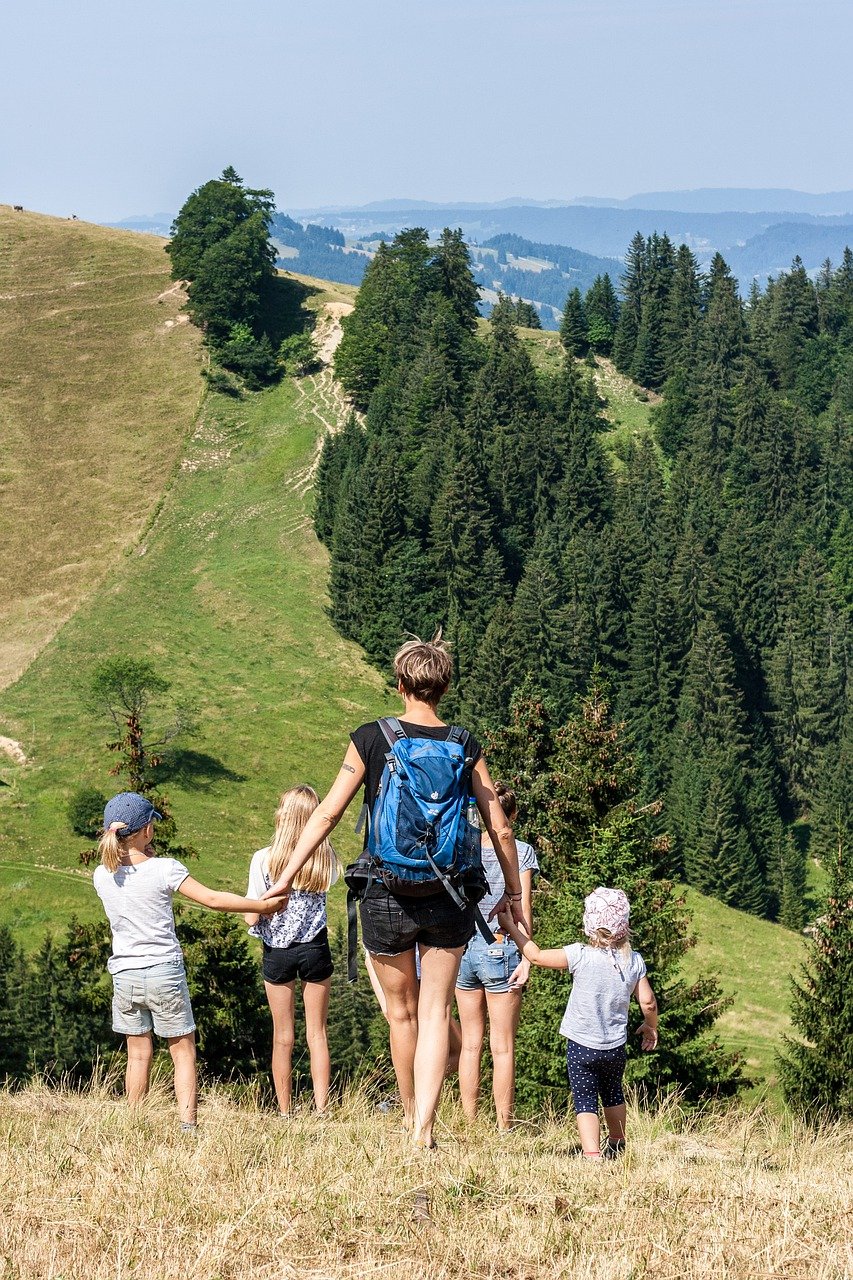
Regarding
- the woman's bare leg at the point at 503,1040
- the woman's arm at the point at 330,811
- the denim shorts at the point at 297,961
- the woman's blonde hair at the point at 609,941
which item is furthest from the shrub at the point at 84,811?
the woman's blonde hair at the point at 609,941

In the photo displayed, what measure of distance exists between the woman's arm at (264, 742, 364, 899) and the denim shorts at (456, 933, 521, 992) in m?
1.86

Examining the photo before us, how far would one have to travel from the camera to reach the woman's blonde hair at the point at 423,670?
738cm

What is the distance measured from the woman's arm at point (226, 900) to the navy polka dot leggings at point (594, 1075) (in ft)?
7.36

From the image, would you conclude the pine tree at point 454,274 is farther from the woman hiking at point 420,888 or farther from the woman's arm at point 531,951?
the woman hiking at point 420,888

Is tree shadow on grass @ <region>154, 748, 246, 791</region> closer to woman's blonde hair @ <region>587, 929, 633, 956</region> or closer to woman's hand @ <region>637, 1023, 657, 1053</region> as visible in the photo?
woman's hand @ <region>637, 1023, 657, 1053</region>

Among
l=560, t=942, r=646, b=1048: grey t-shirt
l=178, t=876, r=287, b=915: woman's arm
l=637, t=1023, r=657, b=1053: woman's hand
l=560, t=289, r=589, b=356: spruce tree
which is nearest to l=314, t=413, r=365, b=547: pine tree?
l=560, t=289, r=589, b=356: spruce tree

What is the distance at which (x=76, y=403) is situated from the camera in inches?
4336

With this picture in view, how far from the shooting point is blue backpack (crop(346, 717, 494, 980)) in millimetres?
7098

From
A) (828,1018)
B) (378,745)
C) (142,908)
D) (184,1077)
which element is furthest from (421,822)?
(828,1018)

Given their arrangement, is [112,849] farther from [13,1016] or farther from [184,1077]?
[13,1016]

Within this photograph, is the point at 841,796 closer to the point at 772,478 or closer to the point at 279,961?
the point at 772,478

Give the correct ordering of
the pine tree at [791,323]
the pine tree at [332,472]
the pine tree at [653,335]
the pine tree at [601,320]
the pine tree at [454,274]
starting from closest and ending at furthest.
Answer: the pine tree at [332,472]
the pine tree at [454,274]
the pine tree at [653,335]
the pine tree at [601,320]
the pine tree at [791,323]

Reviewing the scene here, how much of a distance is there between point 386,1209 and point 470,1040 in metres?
3.03

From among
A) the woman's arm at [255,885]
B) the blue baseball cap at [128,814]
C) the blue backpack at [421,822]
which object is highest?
the blue backpack at [421,822]
